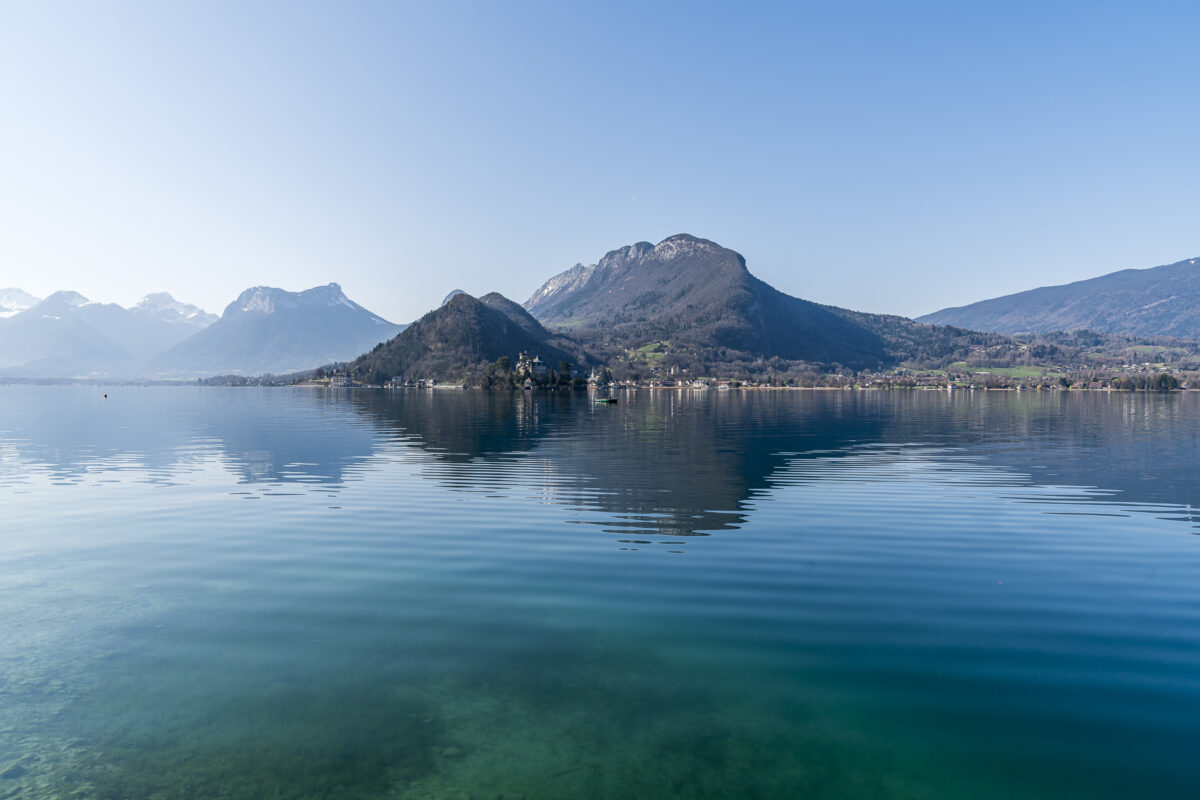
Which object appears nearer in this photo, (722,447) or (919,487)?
(919,487)

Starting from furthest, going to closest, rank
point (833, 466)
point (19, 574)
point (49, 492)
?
point (833, 466)
point (49, 492)
point (19, 574)

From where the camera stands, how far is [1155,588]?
2156cm

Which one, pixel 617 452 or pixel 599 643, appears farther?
pixel 617 452

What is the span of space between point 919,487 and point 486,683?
1448 inches

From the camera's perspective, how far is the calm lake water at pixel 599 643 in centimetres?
1132

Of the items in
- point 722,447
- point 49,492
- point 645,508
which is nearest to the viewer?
point 645,508

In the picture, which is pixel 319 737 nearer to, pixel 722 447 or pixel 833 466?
pixel 833 466

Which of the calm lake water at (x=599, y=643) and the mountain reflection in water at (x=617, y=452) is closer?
the calm lake water at (x=599, y=643)

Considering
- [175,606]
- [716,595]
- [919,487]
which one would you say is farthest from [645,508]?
[175,606]

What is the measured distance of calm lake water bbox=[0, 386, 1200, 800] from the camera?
11320 mm

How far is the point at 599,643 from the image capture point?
1666 centimetres

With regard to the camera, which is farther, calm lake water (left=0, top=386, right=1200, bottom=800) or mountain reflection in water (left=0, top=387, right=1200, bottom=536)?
mountain reflection in water (left=0, top=387, right=1200, bottom=536)

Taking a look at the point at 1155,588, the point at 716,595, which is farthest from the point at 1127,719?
the point at 1155,588

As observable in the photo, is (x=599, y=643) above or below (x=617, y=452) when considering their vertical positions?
above
